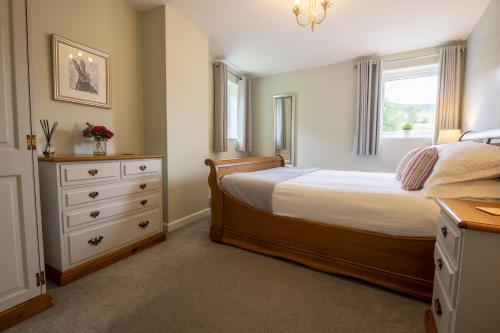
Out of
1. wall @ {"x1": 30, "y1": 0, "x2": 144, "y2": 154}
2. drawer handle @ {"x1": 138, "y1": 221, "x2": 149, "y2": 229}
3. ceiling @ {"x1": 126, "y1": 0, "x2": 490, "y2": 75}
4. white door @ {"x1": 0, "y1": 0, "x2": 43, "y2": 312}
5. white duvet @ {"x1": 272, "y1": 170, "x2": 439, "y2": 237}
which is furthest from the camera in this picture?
ceiling @ {"x1": 126, "y1": 0, "x2": 490, "y2": 75}

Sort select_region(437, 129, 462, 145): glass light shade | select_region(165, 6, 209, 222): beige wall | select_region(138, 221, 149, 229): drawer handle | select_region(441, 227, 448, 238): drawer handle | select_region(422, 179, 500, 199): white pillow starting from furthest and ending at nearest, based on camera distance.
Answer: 1. select_region(437, 129, 462, 145): glass light shade
2. select_region(165, 6, 209, 222): beige wall
3. select_region(138, 221, 149, 229): drawer handle
4. select_region(422, 179, 500, 199): white pillow
5. select_region(441, 227, 448, 238): drawer handle

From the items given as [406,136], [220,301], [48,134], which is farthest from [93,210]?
[406,136]

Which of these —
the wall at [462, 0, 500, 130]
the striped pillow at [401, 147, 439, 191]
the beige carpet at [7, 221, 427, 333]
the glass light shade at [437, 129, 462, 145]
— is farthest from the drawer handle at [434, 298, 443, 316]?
the glass light shade at [437, 129, 462, 145]

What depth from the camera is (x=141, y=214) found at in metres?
2.14

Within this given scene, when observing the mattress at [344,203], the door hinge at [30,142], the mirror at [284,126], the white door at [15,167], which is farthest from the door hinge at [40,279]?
the mirror at [284,126]

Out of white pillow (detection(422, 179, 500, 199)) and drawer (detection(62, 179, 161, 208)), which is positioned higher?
white pillow (detection(422, 179, 500, 199))

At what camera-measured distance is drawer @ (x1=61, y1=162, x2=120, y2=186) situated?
1582 millimetres

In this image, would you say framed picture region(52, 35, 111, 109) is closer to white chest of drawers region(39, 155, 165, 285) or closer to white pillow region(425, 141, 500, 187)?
white chest of drawers region(39, 155, 165, 285)

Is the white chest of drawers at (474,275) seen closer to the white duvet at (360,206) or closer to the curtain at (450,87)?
the white duvet at (360,206)

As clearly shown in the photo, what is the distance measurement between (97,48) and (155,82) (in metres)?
0.60

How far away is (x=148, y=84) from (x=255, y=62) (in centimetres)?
215

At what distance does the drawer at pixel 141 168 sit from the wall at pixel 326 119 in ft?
9.97

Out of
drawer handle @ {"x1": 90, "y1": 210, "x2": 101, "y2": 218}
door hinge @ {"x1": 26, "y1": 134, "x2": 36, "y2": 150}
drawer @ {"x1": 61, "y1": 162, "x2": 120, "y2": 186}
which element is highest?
door hinge @ {"x1": 26, "y1": 134, "x2": 36, "y2": 150}

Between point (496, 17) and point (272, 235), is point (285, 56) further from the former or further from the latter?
point (272, 235)
